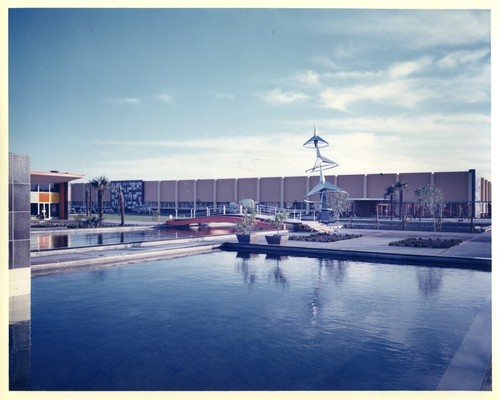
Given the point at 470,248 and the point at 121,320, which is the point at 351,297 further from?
the point at 470,248

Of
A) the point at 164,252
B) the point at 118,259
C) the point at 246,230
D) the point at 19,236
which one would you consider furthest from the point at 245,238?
the point at 19,236

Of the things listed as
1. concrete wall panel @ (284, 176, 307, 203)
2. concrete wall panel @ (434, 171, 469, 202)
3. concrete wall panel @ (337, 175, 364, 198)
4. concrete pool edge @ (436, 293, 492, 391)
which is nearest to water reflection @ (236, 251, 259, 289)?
concrete pool edge @ (436, 293, 492, 391)

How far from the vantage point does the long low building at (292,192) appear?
52.6m

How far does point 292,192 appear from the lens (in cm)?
6425

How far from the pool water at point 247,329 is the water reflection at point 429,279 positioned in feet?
0.19

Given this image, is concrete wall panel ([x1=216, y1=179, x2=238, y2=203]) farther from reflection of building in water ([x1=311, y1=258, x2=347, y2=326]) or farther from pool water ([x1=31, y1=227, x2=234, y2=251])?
reflection of building in water ([x1=311, y1=258, x2=347, y2=326])

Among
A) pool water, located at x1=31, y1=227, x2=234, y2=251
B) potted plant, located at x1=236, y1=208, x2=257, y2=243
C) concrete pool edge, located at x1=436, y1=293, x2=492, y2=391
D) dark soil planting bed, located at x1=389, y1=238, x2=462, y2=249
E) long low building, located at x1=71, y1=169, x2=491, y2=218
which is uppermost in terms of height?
long low building, located at x1=71, y1=169, x2=491, y2=218

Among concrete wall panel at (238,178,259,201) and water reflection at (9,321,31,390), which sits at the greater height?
concrete wall panel at (238,178,259,201)

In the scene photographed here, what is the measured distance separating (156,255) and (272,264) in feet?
18.0

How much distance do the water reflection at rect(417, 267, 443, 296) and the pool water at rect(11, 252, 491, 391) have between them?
59 mm

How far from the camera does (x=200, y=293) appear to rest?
488 inches

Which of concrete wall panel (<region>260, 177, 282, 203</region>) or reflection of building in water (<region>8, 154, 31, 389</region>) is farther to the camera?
concrete wall panel (<region>260, 177, 282, 203</region>)

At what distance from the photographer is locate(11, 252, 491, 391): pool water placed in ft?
22.3
